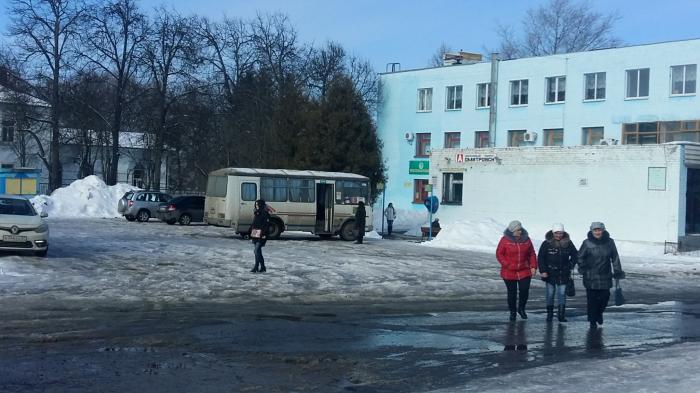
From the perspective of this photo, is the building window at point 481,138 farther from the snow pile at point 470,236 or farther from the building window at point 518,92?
the snow pile at point 470,236

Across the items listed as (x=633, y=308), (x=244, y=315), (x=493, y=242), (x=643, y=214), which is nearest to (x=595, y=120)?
(x=643, y=214)

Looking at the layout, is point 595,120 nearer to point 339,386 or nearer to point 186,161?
point 186,161

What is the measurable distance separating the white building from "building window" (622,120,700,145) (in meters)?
0.06

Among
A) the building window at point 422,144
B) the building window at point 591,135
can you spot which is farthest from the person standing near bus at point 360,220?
the building window at point 422,144

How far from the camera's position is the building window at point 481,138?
5556 cm

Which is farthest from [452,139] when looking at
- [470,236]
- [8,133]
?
[8,133]

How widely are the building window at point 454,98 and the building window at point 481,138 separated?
7.46 ft

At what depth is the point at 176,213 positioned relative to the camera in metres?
42.1

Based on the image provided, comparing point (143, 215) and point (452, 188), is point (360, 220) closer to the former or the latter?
point (452, 188)

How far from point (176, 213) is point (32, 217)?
2052 cm

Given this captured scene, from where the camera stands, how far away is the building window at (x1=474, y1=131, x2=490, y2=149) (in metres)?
55.6

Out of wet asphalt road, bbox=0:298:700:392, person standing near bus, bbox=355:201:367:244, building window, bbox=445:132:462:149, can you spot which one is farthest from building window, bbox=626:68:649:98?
wet asphalt road, bbox=0:298:700:392

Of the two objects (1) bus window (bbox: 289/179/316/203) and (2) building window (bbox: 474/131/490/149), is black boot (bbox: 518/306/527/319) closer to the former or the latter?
(1) bus window (bbox: 289/179/316/203)

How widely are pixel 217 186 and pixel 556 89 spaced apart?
26068 mm
